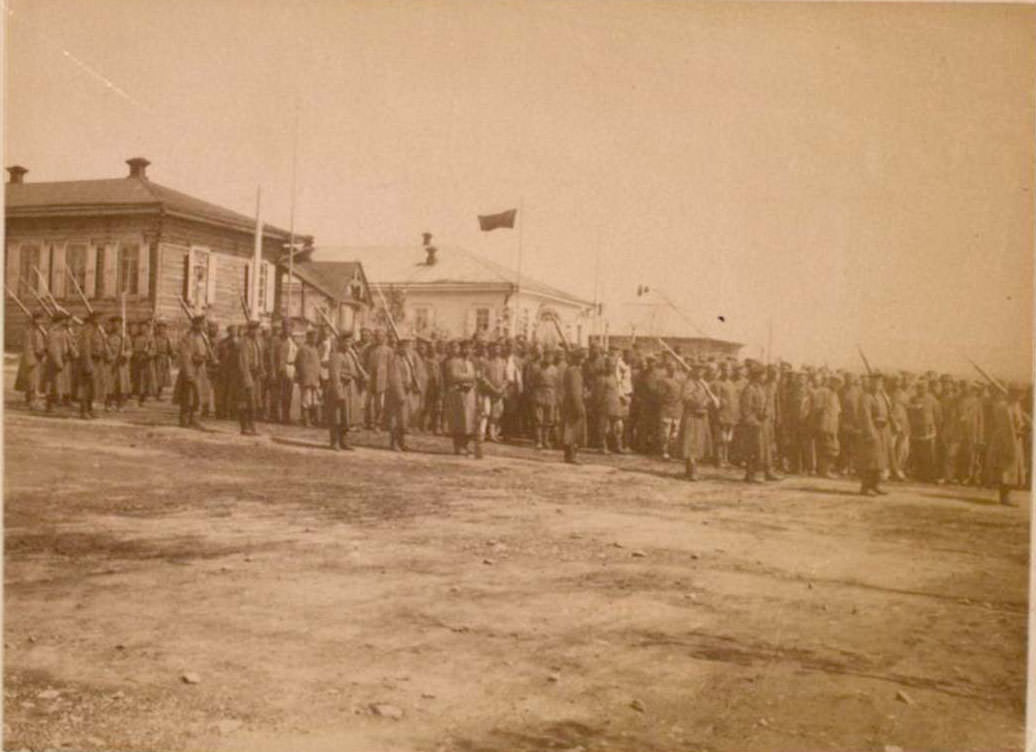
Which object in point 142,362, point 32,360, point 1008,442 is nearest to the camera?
point 1008,442

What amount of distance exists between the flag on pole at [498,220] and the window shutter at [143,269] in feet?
4.46

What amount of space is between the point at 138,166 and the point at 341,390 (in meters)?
1.25

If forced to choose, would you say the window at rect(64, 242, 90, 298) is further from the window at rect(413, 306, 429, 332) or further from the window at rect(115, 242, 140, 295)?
the window at rect(413, 306, 429, 332)

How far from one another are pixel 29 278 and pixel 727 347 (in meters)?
2.74

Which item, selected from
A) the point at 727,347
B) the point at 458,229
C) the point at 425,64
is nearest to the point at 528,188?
the point at 458,229

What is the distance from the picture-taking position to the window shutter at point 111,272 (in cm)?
346

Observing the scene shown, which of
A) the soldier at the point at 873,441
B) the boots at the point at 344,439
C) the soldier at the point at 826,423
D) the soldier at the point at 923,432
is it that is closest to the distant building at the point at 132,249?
the boots at the point at 344,439

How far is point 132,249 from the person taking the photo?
3.53 metres

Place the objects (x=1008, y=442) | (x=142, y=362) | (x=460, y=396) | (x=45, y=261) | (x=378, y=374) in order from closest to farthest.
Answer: (x=1008, y=442), (x=45, y=261), (x=142, y=362), (x=378, y=374), (x=460, y=396)

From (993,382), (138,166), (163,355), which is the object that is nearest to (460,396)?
(163,355)

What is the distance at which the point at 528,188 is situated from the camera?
3.45 meters

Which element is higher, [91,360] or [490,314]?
[490,314]

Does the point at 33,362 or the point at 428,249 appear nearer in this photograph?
the point at 33,362

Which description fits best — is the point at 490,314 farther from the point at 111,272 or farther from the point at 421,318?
the point at 111,272
